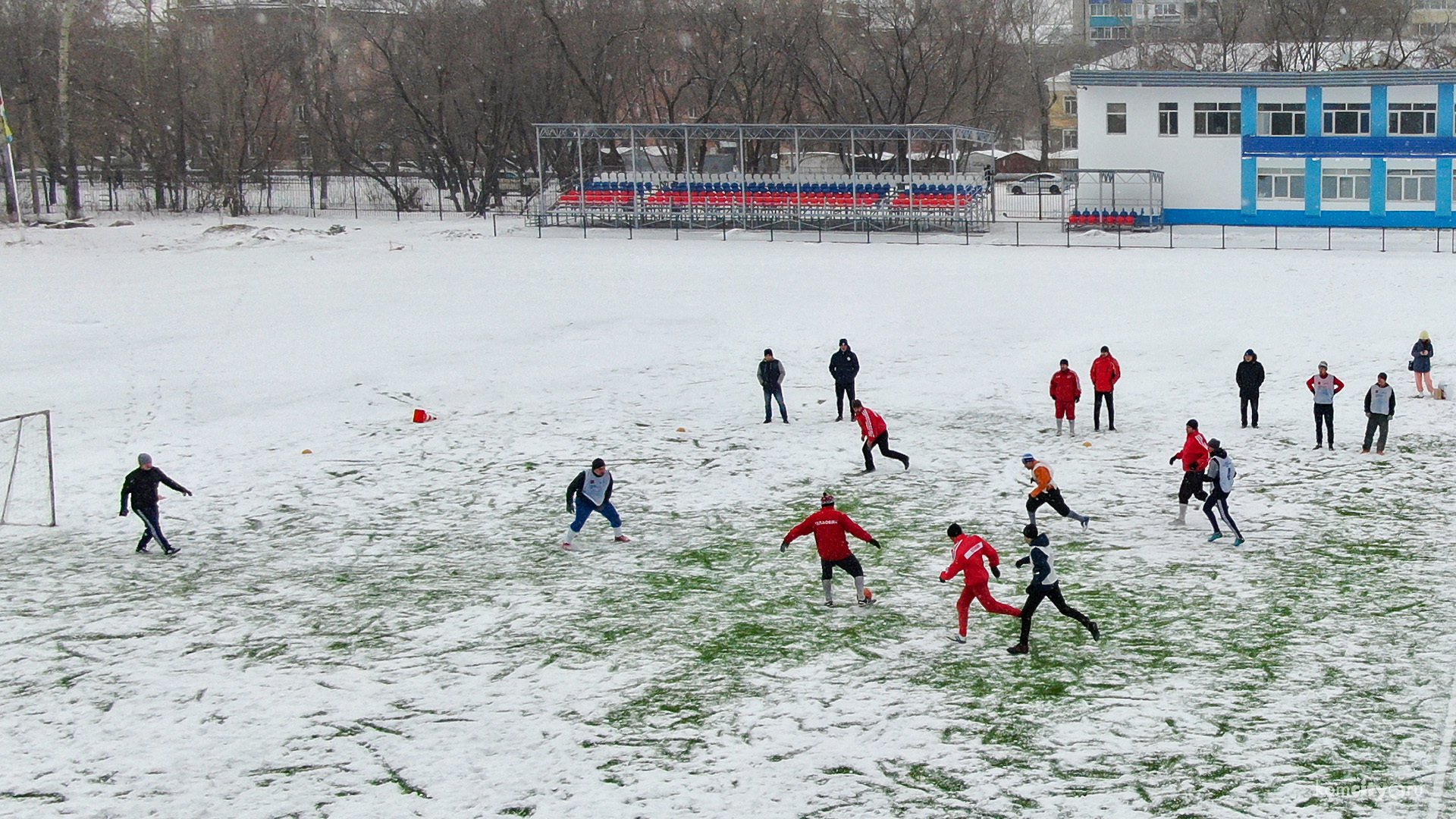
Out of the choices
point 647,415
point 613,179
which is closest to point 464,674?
point 647,415

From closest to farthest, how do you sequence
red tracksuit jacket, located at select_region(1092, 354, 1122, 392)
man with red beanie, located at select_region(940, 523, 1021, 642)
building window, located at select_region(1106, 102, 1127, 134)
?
man with red beanie, located at select_region(940, 523, 1021, 642) < red tracksuit jacket, located at select_region(1092, 354, 1122, 392) < building window, located at select_region(1106, 102, 1127, 134)

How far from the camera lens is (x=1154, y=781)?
443 inches

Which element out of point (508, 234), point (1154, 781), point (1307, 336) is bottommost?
point (1154, 781)

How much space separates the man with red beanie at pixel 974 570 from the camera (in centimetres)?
1399

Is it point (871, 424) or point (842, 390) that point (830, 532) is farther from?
point (842, 390)

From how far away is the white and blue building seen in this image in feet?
163

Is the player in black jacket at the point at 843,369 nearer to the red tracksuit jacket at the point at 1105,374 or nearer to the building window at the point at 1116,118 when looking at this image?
the red tracksuit jacket at the point at 1105,374

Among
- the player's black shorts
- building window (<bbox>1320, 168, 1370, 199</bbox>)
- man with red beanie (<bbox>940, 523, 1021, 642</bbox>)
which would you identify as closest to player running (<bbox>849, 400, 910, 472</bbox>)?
the player's black shorts

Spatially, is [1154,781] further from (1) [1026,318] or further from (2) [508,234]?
(2) [508,234]

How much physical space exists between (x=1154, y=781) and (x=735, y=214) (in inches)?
1680

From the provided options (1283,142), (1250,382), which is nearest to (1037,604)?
(1250,382)

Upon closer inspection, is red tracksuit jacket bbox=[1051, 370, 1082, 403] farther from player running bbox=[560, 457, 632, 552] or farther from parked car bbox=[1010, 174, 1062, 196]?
parked car bbox=[1010, 174, 1062, 196]

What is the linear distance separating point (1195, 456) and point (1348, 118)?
38.7m

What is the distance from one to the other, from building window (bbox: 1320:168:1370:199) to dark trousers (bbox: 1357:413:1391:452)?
32.5 metres
